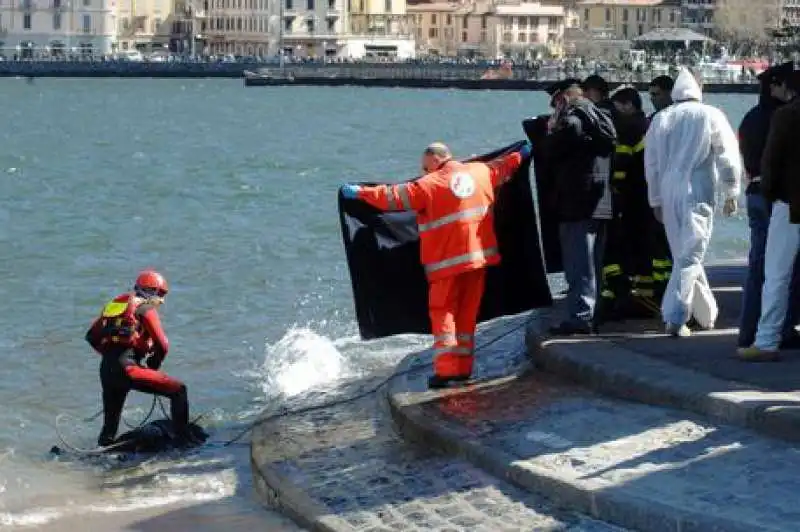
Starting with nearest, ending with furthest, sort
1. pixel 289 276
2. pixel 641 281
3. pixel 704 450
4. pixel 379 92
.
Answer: pixel 704 450 → pixel 641 281 → pixel 289 276 → pixel 379 92

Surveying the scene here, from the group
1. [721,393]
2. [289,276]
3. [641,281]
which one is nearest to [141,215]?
[289,276]

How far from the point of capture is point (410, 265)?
43.9 feet

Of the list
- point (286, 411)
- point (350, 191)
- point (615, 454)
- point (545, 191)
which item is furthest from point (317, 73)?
point (615, 454)

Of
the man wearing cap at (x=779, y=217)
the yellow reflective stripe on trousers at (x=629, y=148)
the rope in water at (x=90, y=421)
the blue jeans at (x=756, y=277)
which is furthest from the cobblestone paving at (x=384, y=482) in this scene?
the man wearing cap at (x=779, y=217)

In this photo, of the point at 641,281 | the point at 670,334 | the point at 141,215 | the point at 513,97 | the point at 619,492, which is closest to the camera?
the point at 619,492

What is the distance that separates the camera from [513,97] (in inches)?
5748

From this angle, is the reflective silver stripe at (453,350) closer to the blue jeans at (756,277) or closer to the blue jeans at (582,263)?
the blue jeans at (582,263)

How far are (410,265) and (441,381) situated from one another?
3.03 feet

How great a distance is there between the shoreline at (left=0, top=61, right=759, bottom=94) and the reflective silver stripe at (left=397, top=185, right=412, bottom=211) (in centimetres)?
14313

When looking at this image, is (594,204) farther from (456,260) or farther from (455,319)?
(455,319)

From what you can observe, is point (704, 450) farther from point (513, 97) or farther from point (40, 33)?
point (40, 33)

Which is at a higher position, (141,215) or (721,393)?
(721,393)

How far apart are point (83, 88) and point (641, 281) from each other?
5666 inches

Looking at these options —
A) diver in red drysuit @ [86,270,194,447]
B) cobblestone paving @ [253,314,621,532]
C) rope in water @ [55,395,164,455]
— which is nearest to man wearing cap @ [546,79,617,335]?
cobblestone paving @ [253,314,621,532]
